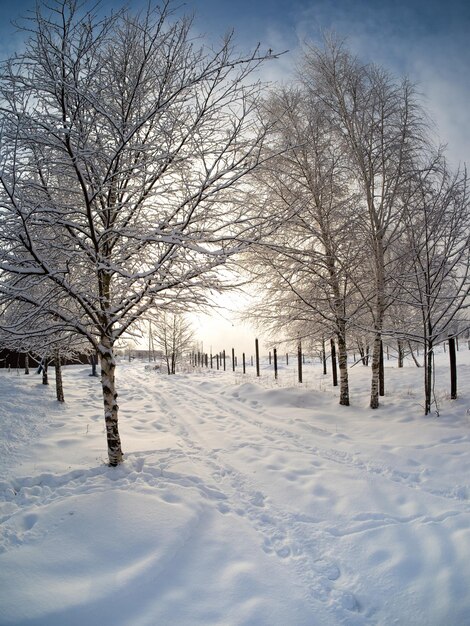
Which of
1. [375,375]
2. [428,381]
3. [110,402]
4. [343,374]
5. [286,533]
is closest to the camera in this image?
[286,533]

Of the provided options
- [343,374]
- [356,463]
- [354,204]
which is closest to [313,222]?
[354,204]

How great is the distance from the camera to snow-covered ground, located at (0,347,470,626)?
7.35ft

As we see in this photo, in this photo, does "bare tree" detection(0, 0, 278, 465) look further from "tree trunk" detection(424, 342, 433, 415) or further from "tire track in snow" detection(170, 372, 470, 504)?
"tree trunk" detection(424, 342, 433, 415)

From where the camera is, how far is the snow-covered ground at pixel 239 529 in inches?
88.2

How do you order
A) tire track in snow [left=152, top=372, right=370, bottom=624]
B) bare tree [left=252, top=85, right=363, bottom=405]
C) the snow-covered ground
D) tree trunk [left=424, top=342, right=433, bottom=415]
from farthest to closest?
bare tree [left=252, top=85, right=363, bottom=405] → tree trunk [left=424, top=342, right=433, bottom=415] → tire track in snow [left=152, top=372, right=370, bottom=624] → the snow-covered ground

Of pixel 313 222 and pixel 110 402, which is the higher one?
pixel 313 222

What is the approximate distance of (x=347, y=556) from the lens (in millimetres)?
2795

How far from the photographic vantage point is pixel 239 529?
3180mm

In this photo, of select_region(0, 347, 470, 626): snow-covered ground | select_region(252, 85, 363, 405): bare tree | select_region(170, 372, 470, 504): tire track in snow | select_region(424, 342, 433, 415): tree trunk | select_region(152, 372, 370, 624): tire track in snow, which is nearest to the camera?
select_region(0, 347, 470, 626): snow-covered ground

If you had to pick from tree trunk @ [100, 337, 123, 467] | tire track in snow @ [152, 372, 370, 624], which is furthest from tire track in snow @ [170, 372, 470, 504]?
tree trunk @ [100, 337, 123, 467]

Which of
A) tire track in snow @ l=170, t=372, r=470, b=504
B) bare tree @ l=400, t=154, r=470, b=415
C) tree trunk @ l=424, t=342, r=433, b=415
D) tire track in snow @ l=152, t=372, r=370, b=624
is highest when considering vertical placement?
bare tree @ l=400, t=154, r=470, b=415

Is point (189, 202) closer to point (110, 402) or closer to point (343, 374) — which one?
point (110, 402)

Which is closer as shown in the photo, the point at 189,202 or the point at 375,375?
the point at 189,202

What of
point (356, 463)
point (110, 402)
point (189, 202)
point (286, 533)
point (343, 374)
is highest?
point (189, 202)
